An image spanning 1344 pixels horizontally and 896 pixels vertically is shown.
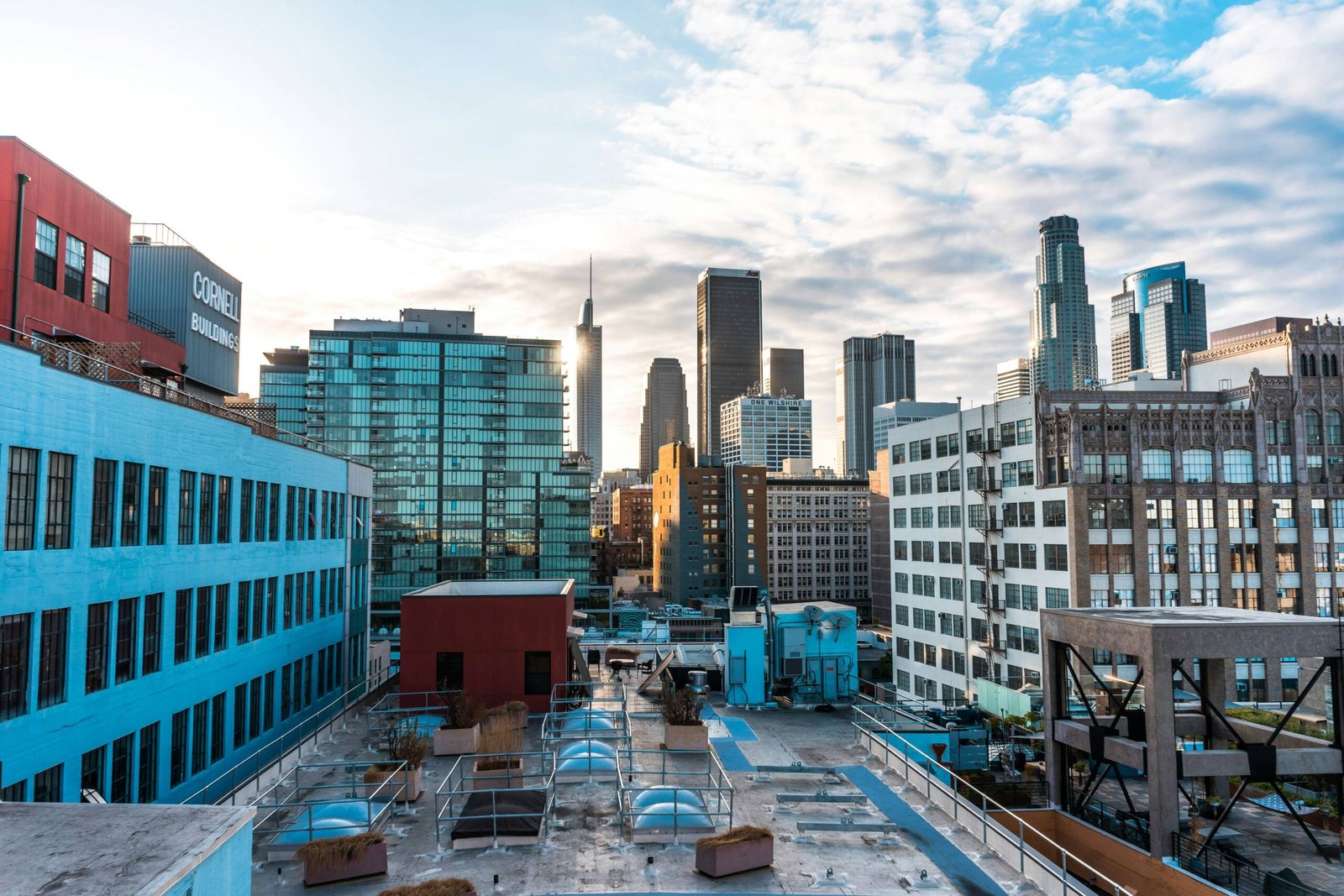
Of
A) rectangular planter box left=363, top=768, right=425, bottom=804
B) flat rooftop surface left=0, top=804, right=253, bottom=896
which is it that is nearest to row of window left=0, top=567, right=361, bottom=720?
flat rooftop surface left=0, top=804, right=253, bottom=896

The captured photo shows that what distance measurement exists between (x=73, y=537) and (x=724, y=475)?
177 m

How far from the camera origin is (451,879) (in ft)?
53.8

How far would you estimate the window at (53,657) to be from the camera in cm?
2255

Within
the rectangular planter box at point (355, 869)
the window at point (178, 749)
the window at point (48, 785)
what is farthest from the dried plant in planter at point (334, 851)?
the window at point (178, 749)

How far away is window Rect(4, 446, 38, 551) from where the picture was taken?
21.3 m

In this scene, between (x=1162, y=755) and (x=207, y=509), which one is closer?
(x=1162, y=755)

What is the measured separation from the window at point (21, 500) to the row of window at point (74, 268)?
13.2m

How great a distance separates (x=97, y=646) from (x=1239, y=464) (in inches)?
2734

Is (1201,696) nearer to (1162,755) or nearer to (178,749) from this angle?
(1162,755)

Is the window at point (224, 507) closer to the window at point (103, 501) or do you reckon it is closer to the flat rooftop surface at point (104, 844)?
the window at point (103, 501)

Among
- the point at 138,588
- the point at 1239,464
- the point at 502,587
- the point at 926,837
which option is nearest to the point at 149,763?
the point at 138,588

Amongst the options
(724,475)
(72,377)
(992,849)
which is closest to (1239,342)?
(992,849)

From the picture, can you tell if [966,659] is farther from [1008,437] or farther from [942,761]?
[942,761]

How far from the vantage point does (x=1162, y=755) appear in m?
24.1
